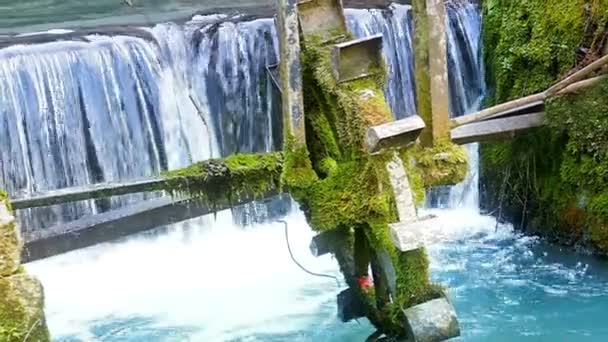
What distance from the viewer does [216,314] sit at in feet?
22.8

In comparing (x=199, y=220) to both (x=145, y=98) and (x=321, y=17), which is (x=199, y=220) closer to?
(x=145, y=98)

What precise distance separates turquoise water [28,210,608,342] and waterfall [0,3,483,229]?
605 millimetres

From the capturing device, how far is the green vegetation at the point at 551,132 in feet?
22.9

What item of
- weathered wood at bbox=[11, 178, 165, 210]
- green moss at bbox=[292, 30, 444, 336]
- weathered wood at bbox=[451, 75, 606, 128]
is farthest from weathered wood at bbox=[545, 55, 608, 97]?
weathered wood at bbox=[11, 178, 165, 210]

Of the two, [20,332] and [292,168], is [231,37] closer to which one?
[292,168]

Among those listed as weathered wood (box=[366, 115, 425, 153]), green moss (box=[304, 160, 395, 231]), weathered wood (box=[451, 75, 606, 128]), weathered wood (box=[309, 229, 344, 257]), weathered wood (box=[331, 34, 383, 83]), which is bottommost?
weathered wood (box=[309, 229, 344, 257])

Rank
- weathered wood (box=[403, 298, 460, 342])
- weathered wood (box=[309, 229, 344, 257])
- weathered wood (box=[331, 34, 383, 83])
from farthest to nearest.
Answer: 1. weathered wood (box=[309, 229, 344, 257])
2. weathered wood (box=[331, 34, 383, 83])
3. weathered wood (box=[403, 298, 460, 342])

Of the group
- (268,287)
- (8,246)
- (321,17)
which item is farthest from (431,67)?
(268,287)

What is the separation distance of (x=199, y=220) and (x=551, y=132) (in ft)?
10.1

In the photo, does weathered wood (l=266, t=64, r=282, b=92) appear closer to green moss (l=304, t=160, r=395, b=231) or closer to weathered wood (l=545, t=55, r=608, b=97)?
weathered wood (l=545, t=55, r=608, b=97)

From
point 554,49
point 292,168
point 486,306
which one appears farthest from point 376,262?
point 554,49

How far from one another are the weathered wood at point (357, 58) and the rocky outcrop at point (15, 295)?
1.75 meters

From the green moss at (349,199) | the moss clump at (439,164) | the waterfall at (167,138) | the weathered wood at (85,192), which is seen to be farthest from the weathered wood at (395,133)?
the waterfall at (167,138)

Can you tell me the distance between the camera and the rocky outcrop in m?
3.67
